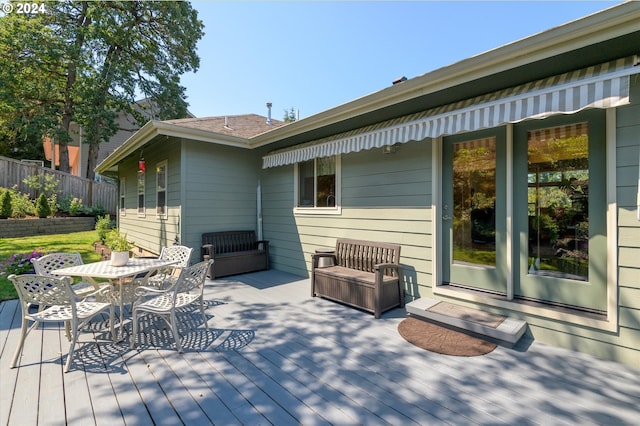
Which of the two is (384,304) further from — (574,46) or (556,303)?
(574,46)

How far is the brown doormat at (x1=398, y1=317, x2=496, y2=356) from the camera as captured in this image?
3002 mm

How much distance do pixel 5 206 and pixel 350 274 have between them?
510 inches

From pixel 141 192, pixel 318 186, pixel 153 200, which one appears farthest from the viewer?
pixel 141 192

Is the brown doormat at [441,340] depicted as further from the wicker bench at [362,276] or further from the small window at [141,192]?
the small window at [141,192]

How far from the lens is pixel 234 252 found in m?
6.43

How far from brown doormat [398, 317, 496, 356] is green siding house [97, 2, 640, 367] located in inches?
21.5

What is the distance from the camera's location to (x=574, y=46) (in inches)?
98.0

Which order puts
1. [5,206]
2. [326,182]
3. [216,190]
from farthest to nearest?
1. [5,206]
2. [216,190]
3. [326,182]

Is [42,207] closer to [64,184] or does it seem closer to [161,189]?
[64,184]

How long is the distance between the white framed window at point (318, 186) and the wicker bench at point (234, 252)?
1.39m

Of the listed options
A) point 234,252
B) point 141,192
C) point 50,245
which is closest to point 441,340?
point 234,252

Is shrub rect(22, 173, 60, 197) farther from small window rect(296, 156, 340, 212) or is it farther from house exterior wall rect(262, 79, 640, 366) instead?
small window rect(296, 156, 340, 212)

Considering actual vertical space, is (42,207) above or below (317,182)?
below

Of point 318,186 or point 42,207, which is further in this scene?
point 42,207
